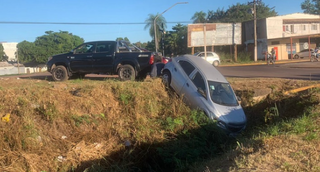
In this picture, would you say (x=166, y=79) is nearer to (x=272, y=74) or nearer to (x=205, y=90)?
(x=205, y=90)

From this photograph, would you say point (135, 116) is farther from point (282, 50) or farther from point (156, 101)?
point (282, 50)

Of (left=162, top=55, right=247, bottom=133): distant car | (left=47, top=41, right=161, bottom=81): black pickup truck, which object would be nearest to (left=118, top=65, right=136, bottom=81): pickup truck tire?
(left=47, top=41, right=161, bottom=81): black pickup truck

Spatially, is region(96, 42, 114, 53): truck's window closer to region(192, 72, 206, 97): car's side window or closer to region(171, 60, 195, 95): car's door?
region(171, 60, 195, 95): car's door

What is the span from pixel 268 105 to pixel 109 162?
18.8 feet

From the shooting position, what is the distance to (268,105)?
10.1 m

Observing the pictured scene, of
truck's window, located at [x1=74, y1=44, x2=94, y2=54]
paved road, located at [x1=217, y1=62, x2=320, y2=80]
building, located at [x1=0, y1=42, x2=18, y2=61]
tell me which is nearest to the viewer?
truck's window, located at [x1=74, y1=44, x2=94, y2=54]

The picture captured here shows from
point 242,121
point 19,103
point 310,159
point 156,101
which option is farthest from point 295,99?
point 19,103

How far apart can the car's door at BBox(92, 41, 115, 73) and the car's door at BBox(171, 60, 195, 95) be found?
2742 mm

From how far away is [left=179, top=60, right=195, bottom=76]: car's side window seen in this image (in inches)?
372

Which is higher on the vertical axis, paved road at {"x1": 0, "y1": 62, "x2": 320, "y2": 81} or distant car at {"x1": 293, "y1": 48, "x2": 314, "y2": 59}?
distant car at {"x1": 293, "y1": 48, "x2": 314, "y2": 59}

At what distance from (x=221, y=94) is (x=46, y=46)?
46602mm

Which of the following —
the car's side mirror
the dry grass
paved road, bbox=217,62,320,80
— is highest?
paved road, bbox=217,62,320,80

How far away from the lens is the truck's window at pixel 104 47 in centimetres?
1154

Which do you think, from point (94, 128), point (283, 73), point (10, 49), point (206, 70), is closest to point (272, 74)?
point (283, 73)
